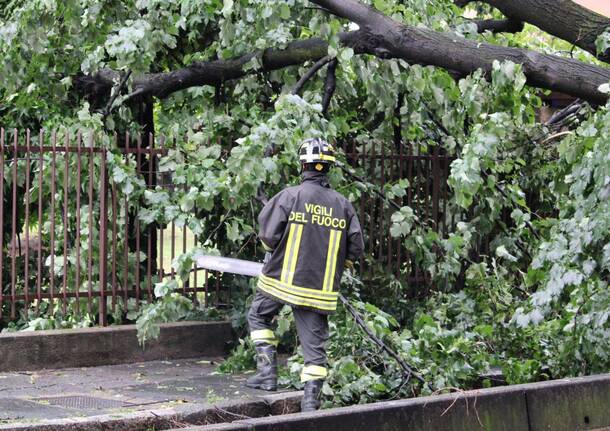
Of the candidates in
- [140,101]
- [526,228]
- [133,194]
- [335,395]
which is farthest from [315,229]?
[140,101]

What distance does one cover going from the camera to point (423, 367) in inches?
306

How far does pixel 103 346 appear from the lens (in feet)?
30.2

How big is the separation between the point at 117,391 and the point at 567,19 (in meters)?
4.92

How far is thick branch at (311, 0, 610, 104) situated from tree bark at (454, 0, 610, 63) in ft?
0.70

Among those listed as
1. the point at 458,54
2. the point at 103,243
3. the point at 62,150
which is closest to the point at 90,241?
the point at 103,243

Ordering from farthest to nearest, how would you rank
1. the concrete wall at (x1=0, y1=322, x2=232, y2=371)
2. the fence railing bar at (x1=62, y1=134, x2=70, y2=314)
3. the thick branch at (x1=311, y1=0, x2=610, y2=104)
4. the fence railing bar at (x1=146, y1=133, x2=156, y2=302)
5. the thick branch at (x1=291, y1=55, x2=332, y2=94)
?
the thick branch at (x1=291, y1=55, x2=332, y2=94) < the fence railing bar at (x1=146, y1=133, x2=156, y2=302) < the fence railing bar at (x1=62, y1=134, x2=70, y2=314) < the thick branch at (x1=311, y1=0, x2=610, y2=104) < the concrete wall at (x1=0, y1=322, x2=232, y2=371)

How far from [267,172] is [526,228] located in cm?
326

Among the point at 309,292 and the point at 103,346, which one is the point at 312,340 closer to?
the point at 309,292

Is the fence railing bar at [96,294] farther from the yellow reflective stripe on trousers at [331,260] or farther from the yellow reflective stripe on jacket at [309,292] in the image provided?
the yellow reflective stripe on trousers at [331,260]

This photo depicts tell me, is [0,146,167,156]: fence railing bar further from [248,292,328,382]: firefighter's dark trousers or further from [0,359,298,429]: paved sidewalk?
[248,292,328,382]: firefighter's dark trousers

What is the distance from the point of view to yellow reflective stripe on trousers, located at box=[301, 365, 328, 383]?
23.1 feet

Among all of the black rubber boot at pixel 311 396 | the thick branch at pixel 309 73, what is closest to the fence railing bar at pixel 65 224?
the thick branch at pixel 309 73

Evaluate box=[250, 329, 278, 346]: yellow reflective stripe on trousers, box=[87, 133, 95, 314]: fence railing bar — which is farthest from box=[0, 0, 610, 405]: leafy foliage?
box=[250, 329, 278, 346]: yellow reflective stripe on trousers

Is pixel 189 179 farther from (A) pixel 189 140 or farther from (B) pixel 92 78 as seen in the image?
(B) pixel 92 78
